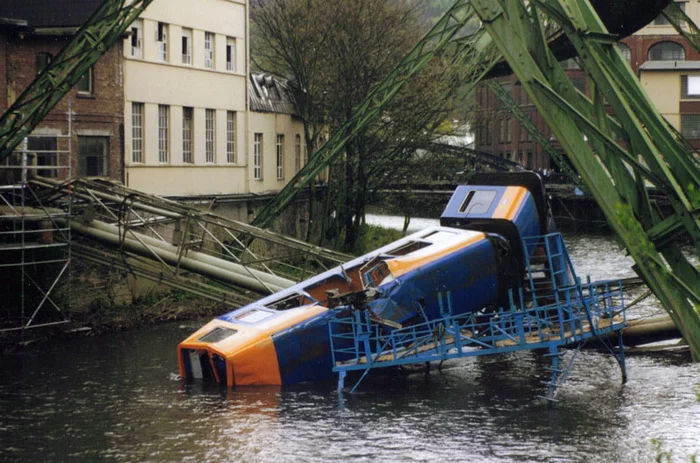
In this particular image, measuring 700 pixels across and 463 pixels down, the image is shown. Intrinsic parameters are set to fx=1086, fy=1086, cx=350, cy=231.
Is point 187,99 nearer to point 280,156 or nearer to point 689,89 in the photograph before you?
point 280,156

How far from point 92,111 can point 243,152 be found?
1383 centimetres

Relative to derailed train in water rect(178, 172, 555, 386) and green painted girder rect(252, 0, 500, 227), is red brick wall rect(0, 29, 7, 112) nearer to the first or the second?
green painted girder rect(252, 0, 500, 227)

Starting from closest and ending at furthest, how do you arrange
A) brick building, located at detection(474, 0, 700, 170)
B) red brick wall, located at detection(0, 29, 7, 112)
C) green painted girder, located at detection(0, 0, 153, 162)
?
1. green painted girder, located at detection(0, 0, 153, 162)
2. red brick wall, located at detection(0, 29, 7, 112)
3. brick building, located at detection(474, 0, 700, 170)

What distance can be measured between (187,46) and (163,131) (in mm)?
4452

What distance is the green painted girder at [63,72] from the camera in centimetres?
2964

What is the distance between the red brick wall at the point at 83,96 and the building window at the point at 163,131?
437cm

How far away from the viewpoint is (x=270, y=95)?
5656cm

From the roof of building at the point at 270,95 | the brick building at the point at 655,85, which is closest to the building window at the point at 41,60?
the roof of building at the point at 270,95

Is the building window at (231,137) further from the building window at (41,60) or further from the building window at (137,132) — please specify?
the building window at (41,60)

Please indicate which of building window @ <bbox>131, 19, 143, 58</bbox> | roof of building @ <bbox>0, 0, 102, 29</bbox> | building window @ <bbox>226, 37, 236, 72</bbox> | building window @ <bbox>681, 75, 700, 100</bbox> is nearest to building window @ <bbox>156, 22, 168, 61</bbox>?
building window @ <bbox>131, 19, 143, 58</bbox>

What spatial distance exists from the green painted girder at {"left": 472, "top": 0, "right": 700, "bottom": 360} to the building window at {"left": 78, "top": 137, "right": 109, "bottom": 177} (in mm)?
29411

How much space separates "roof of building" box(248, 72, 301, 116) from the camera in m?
54.2

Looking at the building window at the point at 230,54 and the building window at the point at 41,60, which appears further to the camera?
the building window at the point at 230,54

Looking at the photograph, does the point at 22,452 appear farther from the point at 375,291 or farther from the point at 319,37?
the point at 319,37
